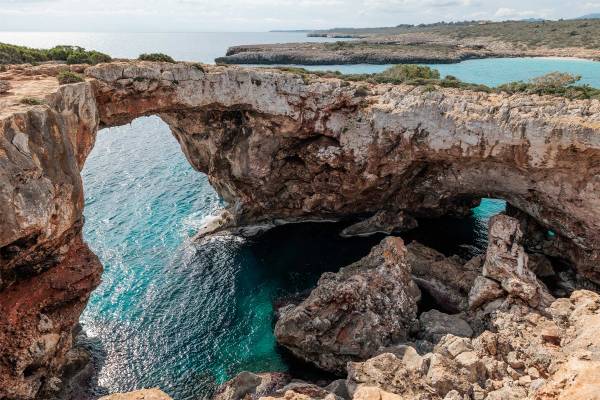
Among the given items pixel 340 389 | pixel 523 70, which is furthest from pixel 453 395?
pixel 523 70

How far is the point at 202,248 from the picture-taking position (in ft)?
130

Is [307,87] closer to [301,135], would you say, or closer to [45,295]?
[301,135]

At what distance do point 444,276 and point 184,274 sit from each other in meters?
20.8

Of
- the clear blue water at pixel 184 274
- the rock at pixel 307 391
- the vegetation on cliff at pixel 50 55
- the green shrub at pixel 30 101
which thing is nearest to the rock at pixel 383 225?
the clear blue water at pixel 184 274

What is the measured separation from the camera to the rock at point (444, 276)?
30.9 metres

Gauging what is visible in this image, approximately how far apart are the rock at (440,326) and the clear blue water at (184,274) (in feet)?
27.1

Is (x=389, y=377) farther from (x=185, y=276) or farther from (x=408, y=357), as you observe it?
(x=185, y=276)

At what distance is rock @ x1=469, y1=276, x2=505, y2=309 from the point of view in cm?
2761

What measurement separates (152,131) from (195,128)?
130ft

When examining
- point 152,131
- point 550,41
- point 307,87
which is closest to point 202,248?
A: point 307,87

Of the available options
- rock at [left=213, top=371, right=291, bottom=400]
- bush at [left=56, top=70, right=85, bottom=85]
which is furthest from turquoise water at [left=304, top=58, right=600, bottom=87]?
bush at [left=56, top=70, right=85, bottom=85]

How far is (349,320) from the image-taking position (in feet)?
88.7

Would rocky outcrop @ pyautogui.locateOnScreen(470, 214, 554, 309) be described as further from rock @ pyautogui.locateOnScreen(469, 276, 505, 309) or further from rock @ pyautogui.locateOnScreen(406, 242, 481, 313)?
rock @ pyautogui.locateOnScreen(406, 242, 481, 313)

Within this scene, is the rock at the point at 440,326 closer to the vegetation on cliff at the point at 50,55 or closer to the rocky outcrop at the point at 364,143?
the rocky outcrop at the point at 364,143
